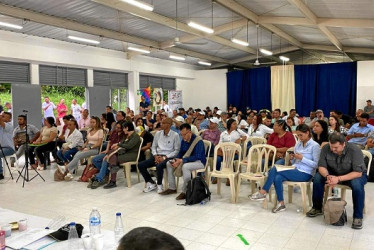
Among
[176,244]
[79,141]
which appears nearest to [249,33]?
[79,141]

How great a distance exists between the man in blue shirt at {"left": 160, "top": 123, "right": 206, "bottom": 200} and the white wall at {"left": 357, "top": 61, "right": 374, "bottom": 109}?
8.83 metres

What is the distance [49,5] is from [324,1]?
18.6ft

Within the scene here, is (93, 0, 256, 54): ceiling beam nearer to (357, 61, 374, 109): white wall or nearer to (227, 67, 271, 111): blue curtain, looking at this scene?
(227, 67, 271, 111): blue curtain

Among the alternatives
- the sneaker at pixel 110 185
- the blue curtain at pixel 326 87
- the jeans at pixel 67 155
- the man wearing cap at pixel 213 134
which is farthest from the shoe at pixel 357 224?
the blue curtain at pixel 326 87

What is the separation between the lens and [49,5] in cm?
704

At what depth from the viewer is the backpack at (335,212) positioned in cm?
349

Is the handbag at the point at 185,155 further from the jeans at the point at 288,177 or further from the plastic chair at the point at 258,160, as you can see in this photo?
the jeans at the point at 288,177

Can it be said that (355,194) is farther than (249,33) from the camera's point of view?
No

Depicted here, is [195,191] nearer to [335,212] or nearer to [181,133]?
[181,133]

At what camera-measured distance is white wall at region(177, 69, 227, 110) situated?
15.3 meters

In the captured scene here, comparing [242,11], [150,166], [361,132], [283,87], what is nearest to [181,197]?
[150,166]

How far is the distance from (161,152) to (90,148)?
166 cm

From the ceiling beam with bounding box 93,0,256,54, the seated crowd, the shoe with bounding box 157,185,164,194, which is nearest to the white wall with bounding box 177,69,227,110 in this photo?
the ceiling beam with bounding box 93,0,256,54

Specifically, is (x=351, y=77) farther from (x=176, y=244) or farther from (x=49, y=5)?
(x=176, y=244)
